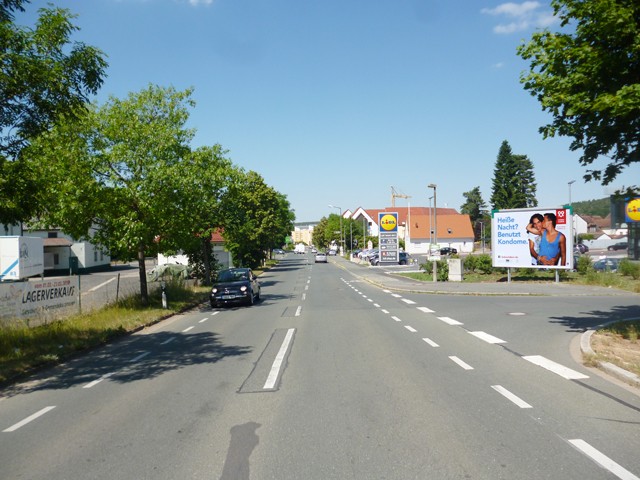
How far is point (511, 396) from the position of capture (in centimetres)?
639

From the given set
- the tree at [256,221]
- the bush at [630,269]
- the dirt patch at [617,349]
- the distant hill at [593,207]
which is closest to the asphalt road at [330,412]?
the dirt patch at [617,349]

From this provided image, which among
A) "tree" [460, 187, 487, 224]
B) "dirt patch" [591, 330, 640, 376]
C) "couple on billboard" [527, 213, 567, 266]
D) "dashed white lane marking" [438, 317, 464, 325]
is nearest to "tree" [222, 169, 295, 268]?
"couple on billboard" [527, 213, 567, 266]

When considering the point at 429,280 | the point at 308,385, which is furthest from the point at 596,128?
the point at 429,280

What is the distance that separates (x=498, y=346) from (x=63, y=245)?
47.8m

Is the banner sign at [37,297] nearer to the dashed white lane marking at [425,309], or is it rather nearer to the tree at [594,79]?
the dashed white lane marking at [425,309]

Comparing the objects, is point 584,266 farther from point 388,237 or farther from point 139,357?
point 139,357

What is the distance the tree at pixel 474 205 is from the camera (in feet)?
355

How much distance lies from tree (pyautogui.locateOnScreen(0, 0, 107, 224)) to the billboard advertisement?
23.8 metres

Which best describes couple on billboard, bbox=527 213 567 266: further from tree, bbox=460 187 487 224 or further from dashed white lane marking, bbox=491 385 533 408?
tree, bbox=460 187 487 224

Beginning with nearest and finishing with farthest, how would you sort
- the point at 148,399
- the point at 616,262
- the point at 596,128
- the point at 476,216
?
the point at 148,399, the point at 596,128, the point at 616,262, the point at 476,216

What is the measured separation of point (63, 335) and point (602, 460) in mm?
12014

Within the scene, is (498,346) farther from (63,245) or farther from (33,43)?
(63,245)

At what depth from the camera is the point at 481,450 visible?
4.61 meters

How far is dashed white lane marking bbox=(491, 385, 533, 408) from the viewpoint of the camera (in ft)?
19.8
